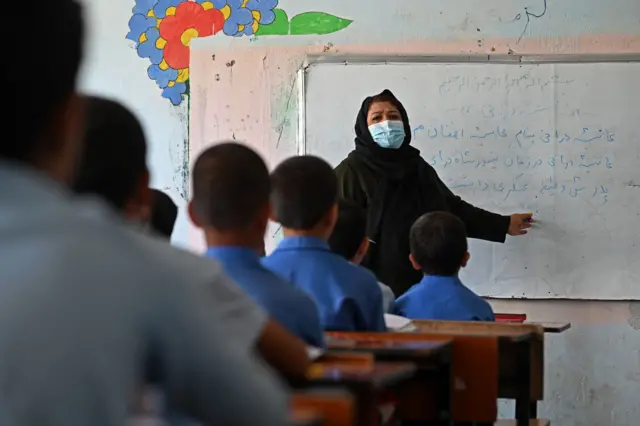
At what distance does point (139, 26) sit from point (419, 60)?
1346 mm

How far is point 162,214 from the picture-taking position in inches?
105

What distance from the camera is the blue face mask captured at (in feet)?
13.1

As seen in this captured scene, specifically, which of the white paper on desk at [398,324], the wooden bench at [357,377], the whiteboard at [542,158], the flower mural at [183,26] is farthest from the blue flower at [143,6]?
the wooden bench at [357,377]

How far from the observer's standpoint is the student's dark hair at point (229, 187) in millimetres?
1702

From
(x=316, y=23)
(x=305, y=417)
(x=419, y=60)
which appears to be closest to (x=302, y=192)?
(x=305, y=417)

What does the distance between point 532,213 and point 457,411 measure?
2.27m

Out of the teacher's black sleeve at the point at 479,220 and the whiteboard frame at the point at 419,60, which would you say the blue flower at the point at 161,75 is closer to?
the whiteboard frame at the point at 419,60

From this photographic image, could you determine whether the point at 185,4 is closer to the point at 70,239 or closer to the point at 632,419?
the point at 632,419

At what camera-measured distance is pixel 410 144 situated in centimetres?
437

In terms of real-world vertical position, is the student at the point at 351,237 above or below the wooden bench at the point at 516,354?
above

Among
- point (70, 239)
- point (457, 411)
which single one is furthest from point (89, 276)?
point (457, 411)

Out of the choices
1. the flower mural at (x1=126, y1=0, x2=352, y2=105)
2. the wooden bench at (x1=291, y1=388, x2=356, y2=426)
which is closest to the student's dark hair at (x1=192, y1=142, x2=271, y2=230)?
the wooden bench at (x1=291, y1=388, x2=356, y2=426)

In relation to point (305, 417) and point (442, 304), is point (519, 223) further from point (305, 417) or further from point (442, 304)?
point (305, 417)

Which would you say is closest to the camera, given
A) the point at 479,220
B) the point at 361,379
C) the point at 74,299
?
the point at 74,299
